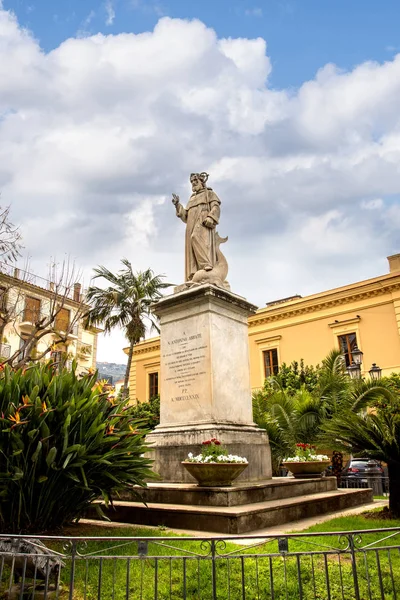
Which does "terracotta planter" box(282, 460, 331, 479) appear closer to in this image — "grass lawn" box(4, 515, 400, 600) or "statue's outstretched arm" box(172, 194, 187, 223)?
"grass lawn" box(4, 515, 400, 600)

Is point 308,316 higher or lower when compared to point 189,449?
higher

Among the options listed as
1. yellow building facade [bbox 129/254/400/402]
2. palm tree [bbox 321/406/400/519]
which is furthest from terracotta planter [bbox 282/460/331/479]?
yellow building facade [bbox 129/254/400/402]

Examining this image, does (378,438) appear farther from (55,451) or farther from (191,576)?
(55,451)

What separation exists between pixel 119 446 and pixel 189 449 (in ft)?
8.45

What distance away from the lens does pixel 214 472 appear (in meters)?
6.96

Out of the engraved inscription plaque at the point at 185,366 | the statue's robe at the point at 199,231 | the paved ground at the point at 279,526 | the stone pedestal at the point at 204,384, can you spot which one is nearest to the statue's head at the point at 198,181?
the statue's robe at the point at 199,231

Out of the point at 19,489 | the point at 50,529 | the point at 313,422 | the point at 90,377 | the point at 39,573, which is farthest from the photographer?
the point at 313,422

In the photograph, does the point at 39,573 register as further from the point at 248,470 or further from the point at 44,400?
the point at 248,470

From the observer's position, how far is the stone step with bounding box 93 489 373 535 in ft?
19.7

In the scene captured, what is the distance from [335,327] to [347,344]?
1164mm

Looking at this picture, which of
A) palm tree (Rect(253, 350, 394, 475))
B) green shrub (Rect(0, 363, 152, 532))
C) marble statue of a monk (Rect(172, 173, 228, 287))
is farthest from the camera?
palm tree (Rect(253, 350, 394, 475))

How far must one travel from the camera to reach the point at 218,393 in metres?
9.05

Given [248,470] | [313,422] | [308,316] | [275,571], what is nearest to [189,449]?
[248,470]

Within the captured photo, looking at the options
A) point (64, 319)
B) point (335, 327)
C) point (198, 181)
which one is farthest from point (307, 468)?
point (64, 319)
